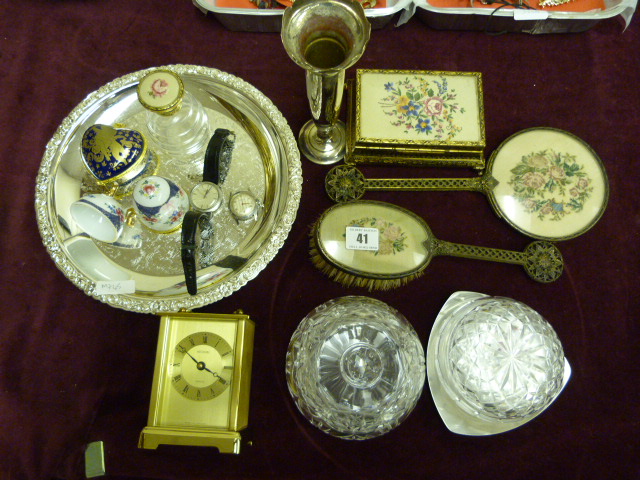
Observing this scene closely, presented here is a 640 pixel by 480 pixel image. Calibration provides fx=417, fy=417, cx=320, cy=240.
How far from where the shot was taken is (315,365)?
0.66 metres

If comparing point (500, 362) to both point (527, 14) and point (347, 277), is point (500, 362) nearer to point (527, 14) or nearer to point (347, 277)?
point (347, 277)

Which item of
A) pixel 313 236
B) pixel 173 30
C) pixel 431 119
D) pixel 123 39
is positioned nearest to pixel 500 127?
pixel 431 119

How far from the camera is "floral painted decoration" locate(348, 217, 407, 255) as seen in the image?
31.1 inches

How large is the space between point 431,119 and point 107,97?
2.19 ft

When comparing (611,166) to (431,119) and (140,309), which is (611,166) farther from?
(140,309)

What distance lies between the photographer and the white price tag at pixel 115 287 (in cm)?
75

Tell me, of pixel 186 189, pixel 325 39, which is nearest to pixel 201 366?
pixel 186 189

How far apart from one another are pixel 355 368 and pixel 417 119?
494mm

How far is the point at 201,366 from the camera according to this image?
706mm

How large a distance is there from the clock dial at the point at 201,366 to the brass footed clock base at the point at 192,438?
5 cm

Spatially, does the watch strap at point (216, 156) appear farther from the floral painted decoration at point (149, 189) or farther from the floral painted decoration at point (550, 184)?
the floral painted decoration at point (550, 184)

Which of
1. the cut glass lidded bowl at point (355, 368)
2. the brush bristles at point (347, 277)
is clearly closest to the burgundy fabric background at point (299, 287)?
the brush bristles at point (347, 277)

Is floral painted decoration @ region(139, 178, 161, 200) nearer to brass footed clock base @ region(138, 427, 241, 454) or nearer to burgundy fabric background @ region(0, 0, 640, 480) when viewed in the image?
burgundy fabric background @ region(0, 0, 640, 480)

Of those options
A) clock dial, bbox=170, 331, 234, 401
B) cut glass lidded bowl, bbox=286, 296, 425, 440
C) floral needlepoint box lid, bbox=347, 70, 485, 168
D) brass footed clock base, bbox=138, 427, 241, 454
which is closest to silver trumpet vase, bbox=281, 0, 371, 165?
floral needlepoint box lid, bbox=347, 70, 485, 168
